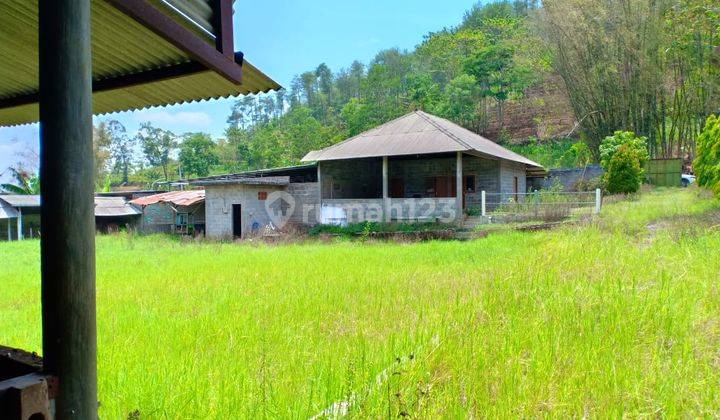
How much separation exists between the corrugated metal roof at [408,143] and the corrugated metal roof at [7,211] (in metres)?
15.0

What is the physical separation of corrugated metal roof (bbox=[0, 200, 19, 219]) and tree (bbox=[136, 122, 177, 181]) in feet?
95.0

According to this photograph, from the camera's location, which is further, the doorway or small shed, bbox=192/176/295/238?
the doorway

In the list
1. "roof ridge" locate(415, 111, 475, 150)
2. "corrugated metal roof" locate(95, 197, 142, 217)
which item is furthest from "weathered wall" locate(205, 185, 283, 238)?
"roof ridge" locate(415, 111, 475, 150)

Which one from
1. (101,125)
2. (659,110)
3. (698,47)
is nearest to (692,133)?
(659,110)

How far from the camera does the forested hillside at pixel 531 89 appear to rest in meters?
20.4

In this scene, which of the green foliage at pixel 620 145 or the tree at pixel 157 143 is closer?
the green foliage at pixel 620 145

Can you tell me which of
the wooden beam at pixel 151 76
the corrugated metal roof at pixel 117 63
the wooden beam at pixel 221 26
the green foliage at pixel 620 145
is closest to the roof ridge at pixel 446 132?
the green foliage at pixel 620 145

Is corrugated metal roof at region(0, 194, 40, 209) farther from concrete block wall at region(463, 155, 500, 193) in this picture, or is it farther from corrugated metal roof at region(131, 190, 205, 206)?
concrete block wall at region(463, 155, 500, 193)

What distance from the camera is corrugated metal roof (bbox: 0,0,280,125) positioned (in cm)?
227

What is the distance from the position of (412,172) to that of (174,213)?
12.0 meters

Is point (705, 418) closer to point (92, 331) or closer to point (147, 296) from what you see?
point (92, 331)

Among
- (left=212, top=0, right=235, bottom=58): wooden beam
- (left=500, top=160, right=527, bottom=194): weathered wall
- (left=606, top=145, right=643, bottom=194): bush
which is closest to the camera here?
(left=212, top=0, right=235, bottom=58): wooden beam

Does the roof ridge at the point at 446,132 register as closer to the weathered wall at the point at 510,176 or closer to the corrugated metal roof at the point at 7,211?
the weathered wall at the point at 510,176

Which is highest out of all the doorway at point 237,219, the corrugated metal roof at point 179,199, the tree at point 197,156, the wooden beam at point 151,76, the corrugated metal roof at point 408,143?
the tree at point 197,156
